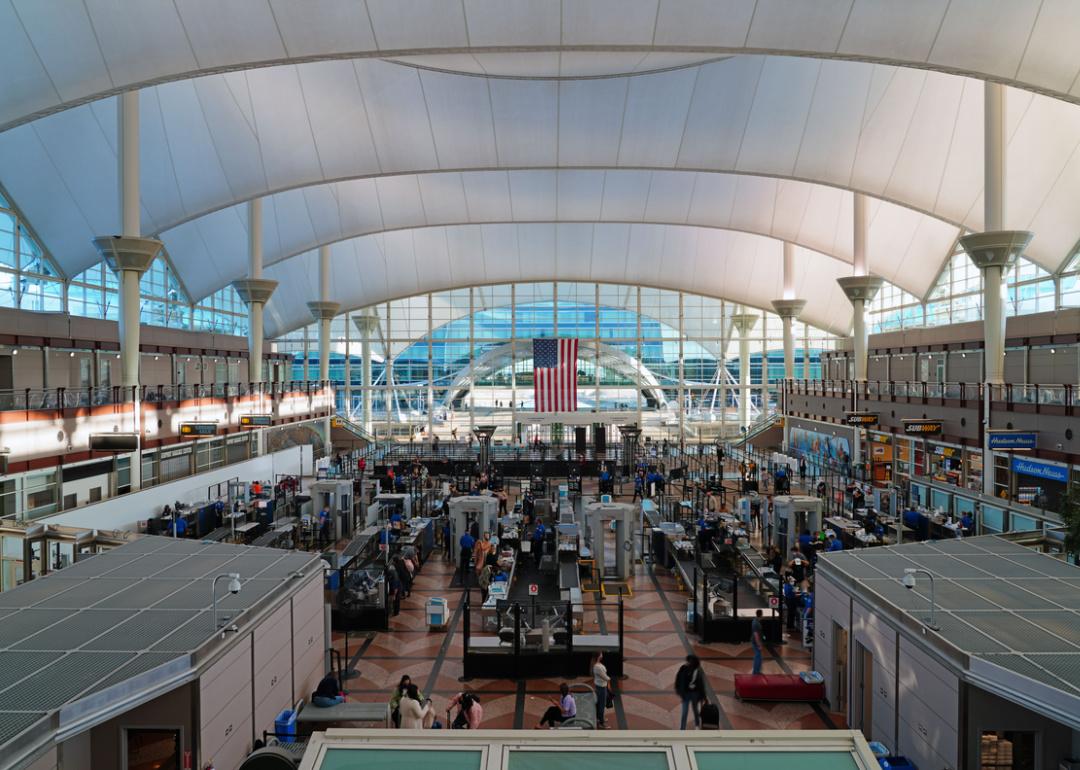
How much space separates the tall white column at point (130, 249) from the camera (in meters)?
19.0

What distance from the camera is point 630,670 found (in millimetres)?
Result: 11648

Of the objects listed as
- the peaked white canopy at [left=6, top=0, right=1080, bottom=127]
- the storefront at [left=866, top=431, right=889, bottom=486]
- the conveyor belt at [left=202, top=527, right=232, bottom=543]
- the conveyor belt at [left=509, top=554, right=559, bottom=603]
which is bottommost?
the conveyor belt at [left=509, top=554, right=559, bottom=603]

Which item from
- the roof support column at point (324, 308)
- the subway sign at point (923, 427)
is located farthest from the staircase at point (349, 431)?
the subway sign at point (923, 427)

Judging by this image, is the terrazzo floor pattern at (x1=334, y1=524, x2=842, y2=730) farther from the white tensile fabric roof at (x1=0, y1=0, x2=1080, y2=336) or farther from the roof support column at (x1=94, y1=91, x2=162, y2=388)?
the white tensile fabric roof at (x1=0, y1=0, x2=1080, y2=336)

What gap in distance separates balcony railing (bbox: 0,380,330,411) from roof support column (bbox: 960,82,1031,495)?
21538mm

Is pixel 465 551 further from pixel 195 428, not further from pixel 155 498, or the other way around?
pixel 195 428

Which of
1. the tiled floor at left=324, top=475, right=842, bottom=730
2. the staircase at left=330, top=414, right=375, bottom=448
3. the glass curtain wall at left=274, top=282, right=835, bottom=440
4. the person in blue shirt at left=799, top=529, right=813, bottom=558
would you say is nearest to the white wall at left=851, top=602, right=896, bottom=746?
the tiled floor at left=324, top=475, right=842, bottom=730

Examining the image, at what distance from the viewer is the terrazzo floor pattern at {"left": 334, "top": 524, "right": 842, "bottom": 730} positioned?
392 inches

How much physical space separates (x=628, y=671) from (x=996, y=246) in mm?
14515

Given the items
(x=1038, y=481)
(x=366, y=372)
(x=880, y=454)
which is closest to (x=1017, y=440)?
(x=1038, y=481)

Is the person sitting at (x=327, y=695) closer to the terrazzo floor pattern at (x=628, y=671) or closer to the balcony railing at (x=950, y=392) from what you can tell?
the terrazzo floor pattern at (x=628, y=671)

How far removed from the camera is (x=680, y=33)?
15.1m

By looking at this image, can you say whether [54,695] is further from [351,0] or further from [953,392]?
[953,392]

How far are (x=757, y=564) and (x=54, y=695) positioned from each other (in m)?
12.6
